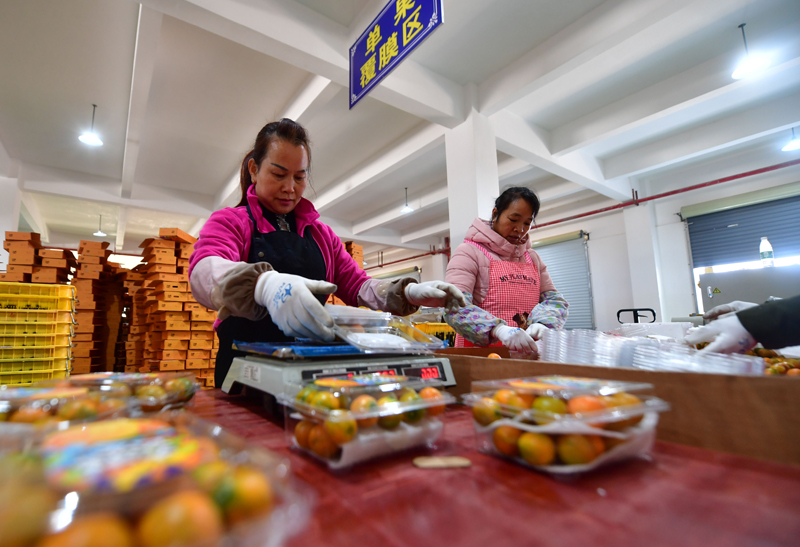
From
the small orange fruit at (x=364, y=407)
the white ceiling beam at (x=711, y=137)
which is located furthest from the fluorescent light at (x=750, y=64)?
the small orange fruit at (x=364, y=407)

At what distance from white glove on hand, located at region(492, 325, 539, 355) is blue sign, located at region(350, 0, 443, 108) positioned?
63.5 inches

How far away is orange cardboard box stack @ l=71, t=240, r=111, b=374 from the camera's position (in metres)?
5.79

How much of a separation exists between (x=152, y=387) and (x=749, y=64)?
505 centimetres

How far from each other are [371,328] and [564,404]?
0.62 meters

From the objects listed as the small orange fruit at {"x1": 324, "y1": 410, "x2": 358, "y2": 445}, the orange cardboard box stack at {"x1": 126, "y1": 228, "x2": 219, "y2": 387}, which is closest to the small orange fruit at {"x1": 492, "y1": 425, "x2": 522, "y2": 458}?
the small orange fruit at {"x1": 324, "y1": 410, "x2": 358, "y2": 445}

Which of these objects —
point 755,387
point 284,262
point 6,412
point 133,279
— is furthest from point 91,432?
point 133,279

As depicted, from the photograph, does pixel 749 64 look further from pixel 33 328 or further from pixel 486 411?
pixel 33 328

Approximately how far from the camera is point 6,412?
58cm

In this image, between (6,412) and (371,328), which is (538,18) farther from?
(6,412)

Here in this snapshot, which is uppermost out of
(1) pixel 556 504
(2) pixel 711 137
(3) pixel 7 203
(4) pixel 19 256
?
(2) pixel 711 137

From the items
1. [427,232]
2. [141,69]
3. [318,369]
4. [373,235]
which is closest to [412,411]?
[318,369]

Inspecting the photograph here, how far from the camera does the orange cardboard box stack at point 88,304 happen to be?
19.0ft

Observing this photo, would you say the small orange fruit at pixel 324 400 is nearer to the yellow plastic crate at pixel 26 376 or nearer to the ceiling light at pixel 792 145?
the yellow plastic crate at pixel 26 376

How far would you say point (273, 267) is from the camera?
1442 mm
